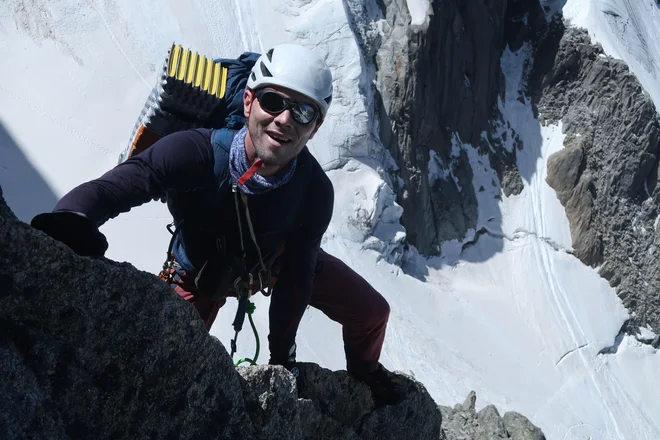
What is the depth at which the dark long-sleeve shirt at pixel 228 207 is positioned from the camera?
2.82 m

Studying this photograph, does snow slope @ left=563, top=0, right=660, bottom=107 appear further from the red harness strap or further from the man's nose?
the red harness strap

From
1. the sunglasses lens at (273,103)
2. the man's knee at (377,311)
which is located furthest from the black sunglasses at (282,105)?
the man's knee at (377,311)

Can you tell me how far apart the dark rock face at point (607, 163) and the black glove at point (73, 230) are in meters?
17.5

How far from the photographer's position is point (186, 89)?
141 inches

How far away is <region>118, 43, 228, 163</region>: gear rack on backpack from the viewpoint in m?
3.60

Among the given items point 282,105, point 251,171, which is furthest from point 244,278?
point 282,105

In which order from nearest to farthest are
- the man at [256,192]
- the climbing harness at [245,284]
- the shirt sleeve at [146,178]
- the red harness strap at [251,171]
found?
the shirt sleeve at [146,178], the man at [256,192], the red harness strap at [251,171], the climbing harness at [245,284]

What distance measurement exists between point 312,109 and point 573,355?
1429cm

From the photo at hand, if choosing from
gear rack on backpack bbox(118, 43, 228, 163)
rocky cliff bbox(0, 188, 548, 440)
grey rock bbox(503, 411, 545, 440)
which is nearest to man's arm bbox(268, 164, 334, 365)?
rocky cliff bbox(0, 188, 548, 440)

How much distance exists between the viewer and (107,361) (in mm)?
2414

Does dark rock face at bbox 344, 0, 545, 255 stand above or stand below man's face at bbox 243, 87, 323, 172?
above

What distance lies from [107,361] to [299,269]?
125cm

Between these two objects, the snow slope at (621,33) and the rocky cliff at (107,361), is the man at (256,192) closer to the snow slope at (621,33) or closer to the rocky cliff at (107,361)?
the rocky cliff at (107,361)

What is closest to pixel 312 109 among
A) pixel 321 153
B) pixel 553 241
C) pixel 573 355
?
pixel 321 153
